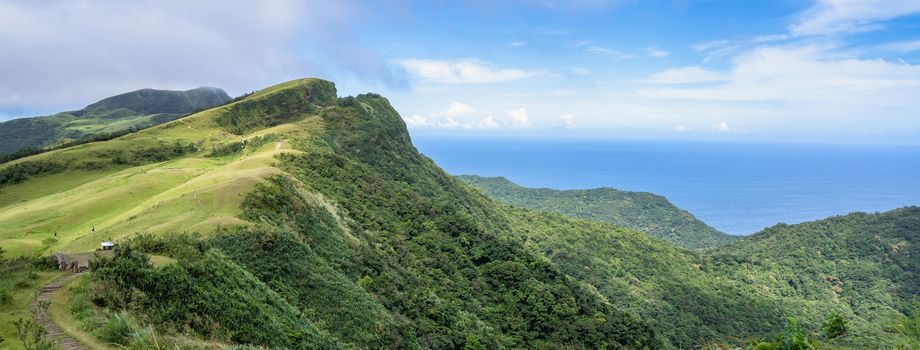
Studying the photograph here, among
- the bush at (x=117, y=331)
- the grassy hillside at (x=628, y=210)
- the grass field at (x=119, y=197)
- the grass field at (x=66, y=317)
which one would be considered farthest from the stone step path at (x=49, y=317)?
the grassy hillside at (x=628, y=210)

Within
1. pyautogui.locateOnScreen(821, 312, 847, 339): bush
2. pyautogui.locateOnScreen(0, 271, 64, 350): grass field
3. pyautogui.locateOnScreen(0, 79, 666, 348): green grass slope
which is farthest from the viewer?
pyautogui.locateOnScreen(0, 79, 666, 348): green grass slope

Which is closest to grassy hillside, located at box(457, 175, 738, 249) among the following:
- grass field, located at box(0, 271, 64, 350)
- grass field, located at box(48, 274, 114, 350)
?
grass field, located at box(0, 271, 64, 350)

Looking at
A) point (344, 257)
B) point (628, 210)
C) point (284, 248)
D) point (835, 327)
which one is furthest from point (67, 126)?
point (835, 327)

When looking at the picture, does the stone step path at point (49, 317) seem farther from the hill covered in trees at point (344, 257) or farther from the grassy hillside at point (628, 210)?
the grassy hillside at point (628, 210)

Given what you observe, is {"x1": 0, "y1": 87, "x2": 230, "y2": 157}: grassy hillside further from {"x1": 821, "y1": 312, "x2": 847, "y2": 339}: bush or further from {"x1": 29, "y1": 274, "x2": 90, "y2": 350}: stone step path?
{"x1": 821, "y1": 312, "x2": 847, "y2": 339}: bush

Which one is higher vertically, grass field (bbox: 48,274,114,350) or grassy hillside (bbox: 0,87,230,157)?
grassy hillside (bbox: 0,87,230,157)

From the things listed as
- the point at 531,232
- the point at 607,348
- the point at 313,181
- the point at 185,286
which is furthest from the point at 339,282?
the point at 531,232

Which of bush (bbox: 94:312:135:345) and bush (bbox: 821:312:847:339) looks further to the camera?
bush (bbox: 94:312:135:345)

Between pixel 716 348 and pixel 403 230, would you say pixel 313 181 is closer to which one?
pixel 403 230
